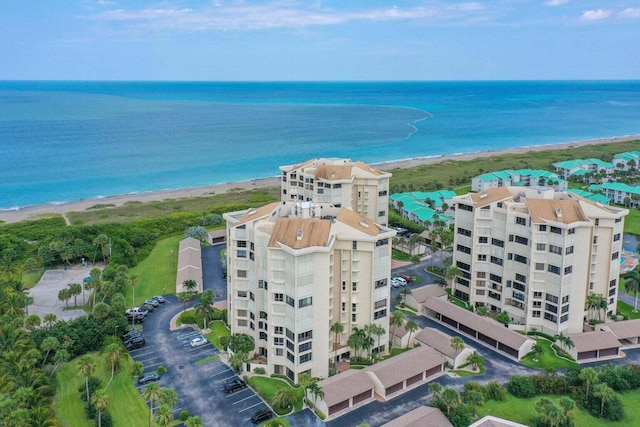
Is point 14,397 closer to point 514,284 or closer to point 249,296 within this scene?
point 249,296

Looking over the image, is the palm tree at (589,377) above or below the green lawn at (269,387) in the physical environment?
above

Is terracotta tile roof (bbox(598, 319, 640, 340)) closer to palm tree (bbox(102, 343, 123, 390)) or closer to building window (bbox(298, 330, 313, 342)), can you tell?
building window (bbox(298, 330, 313, 342))

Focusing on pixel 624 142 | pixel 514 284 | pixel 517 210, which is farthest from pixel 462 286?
pixel 624 142

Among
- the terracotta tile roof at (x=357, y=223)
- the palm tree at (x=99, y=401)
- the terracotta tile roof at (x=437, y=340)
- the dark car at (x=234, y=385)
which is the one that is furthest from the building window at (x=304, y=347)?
the palm tree at (x=99, y=401)

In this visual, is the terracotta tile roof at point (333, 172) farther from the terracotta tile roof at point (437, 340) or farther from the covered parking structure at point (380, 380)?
the covered parking structure at point (380, 380)

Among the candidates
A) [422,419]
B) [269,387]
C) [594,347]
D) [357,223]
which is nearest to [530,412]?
[422,419]

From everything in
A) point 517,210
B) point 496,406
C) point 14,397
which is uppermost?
point 517,210
